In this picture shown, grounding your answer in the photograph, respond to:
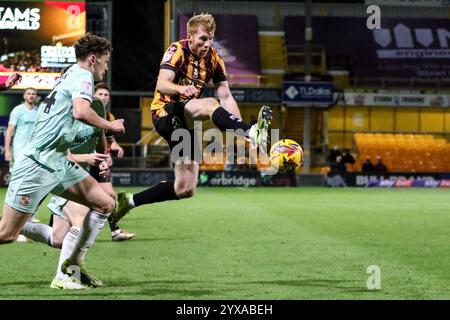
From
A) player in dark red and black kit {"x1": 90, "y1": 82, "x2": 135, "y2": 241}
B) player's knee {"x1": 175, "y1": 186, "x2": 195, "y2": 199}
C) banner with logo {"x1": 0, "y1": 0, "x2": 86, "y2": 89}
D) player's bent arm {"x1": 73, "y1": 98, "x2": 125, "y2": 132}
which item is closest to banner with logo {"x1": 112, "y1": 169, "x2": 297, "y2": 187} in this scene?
banner with logo {"x1": 0, "y1": 0, "x2": 86, "y2": 89}

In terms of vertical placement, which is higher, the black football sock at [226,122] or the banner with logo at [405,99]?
the banner with logo at [405,99]

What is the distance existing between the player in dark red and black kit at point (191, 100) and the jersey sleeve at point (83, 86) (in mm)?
1110

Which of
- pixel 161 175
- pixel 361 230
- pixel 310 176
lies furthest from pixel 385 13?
pixel 361 230

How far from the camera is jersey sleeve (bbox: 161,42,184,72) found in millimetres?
9805

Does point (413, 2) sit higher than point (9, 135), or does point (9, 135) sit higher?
point (413, 2)

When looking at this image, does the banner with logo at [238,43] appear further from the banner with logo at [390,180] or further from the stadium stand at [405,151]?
the banner with logo at [390,180]

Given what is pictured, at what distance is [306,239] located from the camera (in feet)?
43.8

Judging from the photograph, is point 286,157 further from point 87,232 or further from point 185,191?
point 185,191

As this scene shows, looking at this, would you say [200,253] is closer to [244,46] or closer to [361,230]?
[361,230]

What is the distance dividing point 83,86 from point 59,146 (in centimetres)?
57

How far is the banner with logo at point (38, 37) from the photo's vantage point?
2998 centimetres

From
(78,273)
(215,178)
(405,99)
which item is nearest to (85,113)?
(78,273)

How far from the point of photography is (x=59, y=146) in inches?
314

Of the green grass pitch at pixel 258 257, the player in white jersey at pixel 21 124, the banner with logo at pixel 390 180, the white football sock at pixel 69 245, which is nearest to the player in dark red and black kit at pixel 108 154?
the green grass pitch at pixel 258 257
